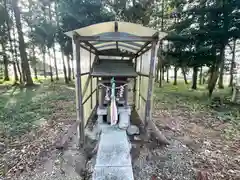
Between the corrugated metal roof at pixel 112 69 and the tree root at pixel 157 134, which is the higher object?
the corrugated metal roof at pixel 112 69

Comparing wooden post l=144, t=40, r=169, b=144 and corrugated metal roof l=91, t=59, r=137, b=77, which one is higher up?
corrugated metal roof l=91, t=59, r=137, b=77

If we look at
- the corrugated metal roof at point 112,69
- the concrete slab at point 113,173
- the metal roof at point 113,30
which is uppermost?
the metal roof at point 113,30

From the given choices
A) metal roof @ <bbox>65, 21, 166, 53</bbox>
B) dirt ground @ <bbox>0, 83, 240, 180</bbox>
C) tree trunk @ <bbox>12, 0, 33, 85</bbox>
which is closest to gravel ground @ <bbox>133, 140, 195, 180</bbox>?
dirt ground @ <bbox>0, 83, 240, 180</bbox>

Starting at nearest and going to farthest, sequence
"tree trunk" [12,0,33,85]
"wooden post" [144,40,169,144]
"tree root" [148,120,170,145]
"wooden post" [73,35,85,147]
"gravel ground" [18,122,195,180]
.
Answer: "gravel ground" [18,122,195,180]
"wooden post" [73,35,85,147]
"wooden post" [144,40,169,144]
"tree root" [148,120,170,145]
"tree trunk" [12,0,33,85]

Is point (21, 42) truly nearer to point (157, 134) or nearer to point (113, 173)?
point (157, 134)

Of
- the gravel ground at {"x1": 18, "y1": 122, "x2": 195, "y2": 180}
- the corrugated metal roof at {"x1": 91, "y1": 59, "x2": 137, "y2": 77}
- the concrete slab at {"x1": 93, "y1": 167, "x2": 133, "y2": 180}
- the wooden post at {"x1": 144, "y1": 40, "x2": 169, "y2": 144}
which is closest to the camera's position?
the concrete slab at {"x1": 93, "y1": 167, "x2": 133, "y2": 180}

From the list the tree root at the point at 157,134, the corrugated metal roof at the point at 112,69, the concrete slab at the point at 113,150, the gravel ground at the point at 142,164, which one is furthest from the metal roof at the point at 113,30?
the gravel ground at the point at 142,164

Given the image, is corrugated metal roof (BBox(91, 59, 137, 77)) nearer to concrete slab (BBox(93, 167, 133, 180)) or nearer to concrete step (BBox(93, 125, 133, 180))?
concrete step (BBox(93, 125, 133, 180))

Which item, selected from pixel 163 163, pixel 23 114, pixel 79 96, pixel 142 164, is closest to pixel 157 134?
pixel 163 163

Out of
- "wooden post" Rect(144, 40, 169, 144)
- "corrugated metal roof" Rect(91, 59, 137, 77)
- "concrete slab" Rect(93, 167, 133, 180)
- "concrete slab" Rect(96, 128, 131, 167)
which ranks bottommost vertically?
"concrete slab" Rect(93, 167, 133, 180)

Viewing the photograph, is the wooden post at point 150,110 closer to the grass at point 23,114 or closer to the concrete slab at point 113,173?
the concrete slab at point 113,173

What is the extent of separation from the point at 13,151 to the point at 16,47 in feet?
38.4

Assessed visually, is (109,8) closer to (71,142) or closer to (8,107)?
(8,107)

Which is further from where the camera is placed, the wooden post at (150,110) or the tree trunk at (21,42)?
the tree trunk at (21,42)
